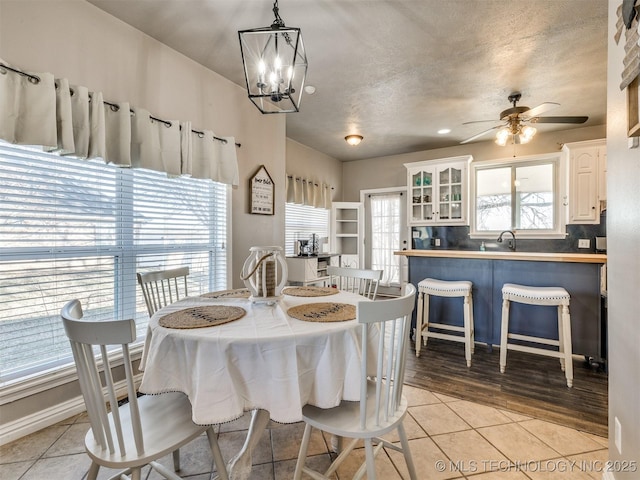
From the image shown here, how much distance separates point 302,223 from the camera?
5.24 meters

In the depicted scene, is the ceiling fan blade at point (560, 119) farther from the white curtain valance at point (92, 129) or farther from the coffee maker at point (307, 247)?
the white curtain valance at point (92, 129)

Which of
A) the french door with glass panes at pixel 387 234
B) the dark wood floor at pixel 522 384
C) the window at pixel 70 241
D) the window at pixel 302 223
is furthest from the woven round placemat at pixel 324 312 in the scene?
the french door with glass panes at pixel 387 234

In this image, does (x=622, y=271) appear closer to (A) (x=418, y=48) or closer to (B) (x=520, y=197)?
(A) (x=418, y=48)

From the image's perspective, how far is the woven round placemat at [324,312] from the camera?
1392mm

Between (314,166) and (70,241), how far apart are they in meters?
4.03

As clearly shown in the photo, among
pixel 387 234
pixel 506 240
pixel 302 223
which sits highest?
pixel 302 223

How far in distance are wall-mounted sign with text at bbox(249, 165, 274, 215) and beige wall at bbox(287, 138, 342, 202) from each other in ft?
4.75

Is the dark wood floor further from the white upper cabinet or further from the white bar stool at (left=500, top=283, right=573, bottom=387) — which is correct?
the white upper cabinet

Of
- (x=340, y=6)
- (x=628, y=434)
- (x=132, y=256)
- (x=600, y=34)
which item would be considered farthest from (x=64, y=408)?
(x=600, y=34)

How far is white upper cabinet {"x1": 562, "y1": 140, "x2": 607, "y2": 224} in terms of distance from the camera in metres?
3.84

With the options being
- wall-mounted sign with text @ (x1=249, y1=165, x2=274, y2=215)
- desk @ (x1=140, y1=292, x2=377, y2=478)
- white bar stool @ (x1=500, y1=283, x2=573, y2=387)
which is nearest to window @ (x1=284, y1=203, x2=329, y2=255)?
wall-mounted sign with text @ (x1=249, y1=165, x2=274, y2=215)

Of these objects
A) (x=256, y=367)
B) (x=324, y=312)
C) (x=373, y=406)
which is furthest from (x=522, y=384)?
(x=256, y=367)

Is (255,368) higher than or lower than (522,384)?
higher

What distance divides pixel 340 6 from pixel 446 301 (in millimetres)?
2811
